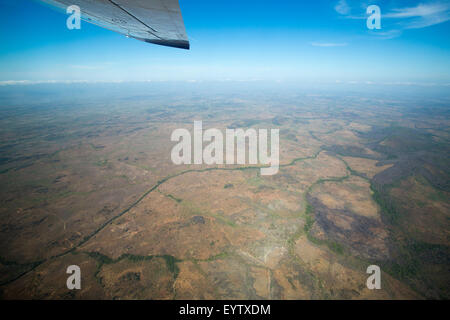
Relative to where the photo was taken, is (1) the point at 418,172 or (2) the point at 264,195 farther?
(1) the point at 418,172

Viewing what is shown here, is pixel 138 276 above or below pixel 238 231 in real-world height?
below

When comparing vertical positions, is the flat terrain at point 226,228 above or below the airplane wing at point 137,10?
below

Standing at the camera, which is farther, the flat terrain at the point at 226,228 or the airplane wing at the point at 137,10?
the flat terrain at the point at 226,228

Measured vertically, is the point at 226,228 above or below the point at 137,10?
below

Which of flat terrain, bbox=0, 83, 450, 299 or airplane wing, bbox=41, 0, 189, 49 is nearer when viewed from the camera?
airplane wing, bbox=41, 0, 189, 49

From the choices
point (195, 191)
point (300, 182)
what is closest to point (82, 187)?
point (195, 191)

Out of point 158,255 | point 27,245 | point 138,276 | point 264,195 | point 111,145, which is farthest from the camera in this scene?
point 111,145

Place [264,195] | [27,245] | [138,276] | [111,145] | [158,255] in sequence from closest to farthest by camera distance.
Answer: [138,276]
[158,255]
[27,245]
[264,195]
[111,145]

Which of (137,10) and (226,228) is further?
(226,228)

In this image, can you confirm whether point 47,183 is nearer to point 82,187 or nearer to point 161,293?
point 82,187

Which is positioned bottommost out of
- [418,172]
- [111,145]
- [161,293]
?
[161,293]

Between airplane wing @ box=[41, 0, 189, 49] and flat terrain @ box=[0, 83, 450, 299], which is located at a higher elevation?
airplane wing @ box=[41, 0, 189, 49]
